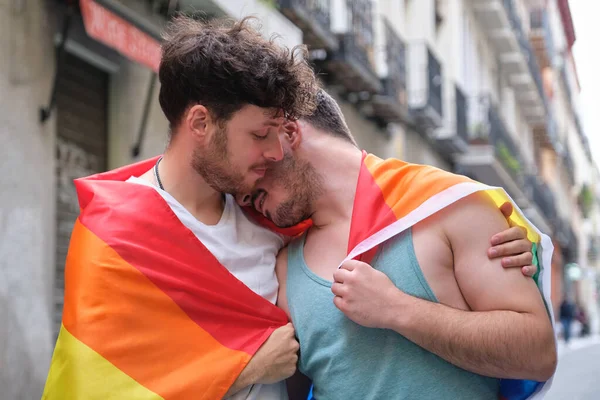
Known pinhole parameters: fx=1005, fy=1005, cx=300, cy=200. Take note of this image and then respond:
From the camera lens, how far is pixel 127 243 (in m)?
2.89

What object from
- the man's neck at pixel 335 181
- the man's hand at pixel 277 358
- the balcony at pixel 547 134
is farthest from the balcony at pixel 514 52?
the man's hand at pixel 277 358

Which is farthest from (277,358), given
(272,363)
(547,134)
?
(547,134)

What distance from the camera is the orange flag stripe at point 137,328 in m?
2.79

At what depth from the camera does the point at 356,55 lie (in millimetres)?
13047

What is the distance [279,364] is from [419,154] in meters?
15.5

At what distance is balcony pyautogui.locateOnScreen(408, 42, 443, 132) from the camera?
55.9ft

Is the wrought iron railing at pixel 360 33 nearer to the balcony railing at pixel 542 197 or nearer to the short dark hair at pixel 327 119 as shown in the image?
the short dark hair at pixel 327 119

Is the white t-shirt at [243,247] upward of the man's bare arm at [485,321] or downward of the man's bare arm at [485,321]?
downward

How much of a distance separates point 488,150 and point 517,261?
722 inches

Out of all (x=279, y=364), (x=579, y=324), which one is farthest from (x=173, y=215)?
(x=579, y=324)

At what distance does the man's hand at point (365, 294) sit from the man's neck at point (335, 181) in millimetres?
350

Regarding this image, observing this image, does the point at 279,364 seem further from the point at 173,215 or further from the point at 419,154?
the point at 419,154

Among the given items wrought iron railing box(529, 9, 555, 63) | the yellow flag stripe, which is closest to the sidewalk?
the yellow flag stripe

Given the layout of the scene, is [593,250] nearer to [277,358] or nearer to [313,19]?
[313,19]
